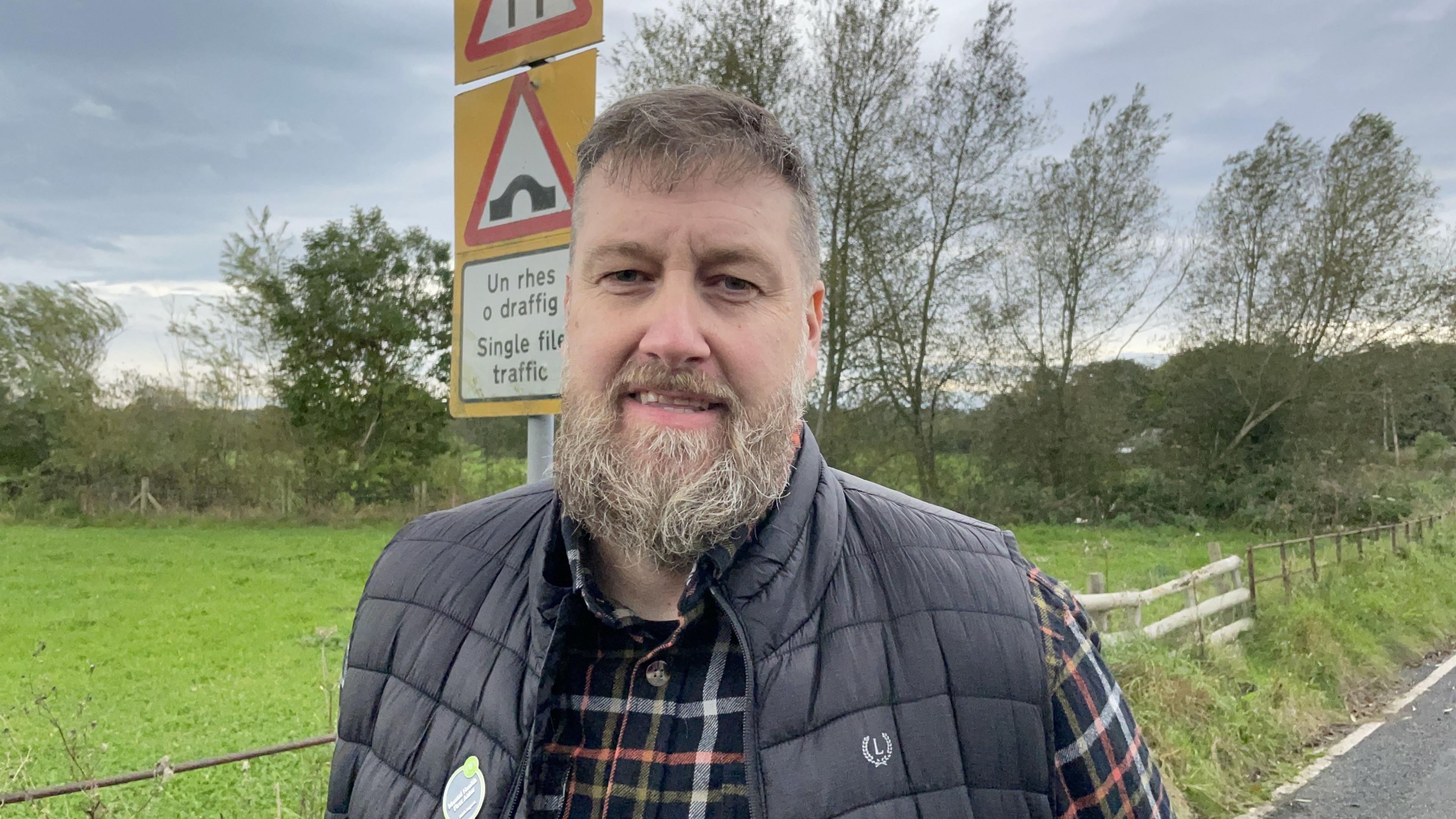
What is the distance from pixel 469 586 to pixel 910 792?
810 mm

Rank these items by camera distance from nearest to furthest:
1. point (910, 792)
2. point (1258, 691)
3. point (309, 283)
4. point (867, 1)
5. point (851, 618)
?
point (910, 792), point (851, 618), point (1258, 691), point (867, 1), point (309, 283)

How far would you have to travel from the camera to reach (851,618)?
1.31 meters

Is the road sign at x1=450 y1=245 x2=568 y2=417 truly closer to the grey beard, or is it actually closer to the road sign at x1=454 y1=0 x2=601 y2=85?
the road sign at x1=454 y1=0 x2=601 y2=85

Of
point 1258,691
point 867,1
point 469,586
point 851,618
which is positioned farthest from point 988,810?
point 867,1

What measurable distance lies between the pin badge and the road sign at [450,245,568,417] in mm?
1178

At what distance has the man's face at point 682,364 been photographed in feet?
4.56

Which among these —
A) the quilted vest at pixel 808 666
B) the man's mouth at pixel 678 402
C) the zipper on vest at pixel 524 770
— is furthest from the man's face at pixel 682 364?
the zipper on vest at pixel 524 770

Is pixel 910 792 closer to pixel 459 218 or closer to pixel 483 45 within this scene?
pixel 459 218

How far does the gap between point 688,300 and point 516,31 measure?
1565mm

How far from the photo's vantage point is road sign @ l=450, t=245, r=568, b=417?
7.84 ft

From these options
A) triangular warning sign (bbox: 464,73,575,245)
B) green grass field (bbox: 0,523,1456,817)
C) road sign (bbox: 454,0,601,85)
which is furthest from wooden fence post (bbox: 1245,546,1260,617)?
road sign (bbox: 454,0,601,85)

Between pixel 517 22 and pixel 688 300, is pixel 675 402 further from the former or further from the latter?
pixel 517 22

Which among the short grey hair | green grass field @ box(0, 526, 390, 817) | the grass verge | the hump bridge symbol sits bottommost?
green grass field @ box(0, 526, 390, 817)

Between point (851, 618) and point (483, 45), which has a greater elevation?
point (483, 45)
